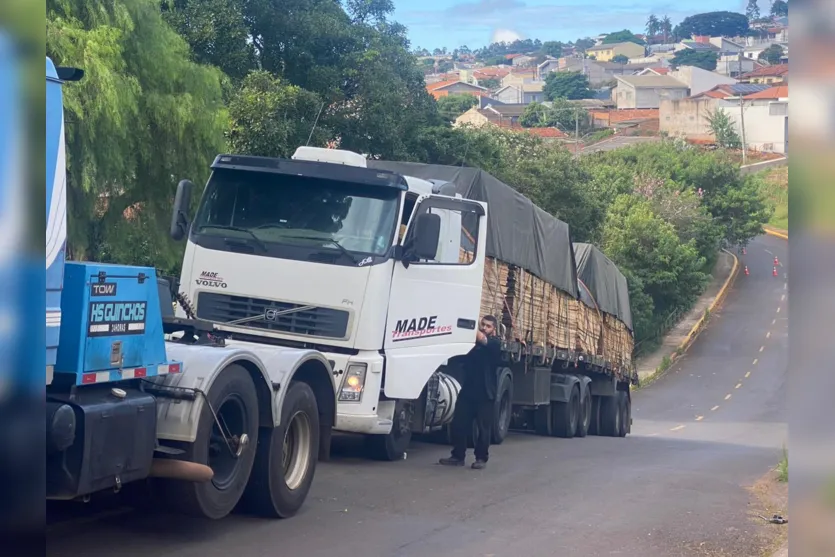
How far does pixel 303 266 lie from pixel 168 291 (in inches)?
77.4

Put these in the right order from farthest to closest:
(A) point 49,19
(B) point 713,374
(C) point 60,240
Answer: (B) point 713,374
(A) point 49,19
(C) point 60,240

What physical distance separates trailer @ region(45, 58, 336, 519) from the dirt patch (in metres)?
3.63

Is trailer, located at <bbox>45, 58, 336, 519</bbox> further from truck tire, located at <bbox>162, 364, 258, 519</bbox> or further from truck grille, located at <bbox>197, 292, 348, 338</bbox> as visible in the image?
truck grille, located at <bbox>197, 292, 348, 338</bbox>

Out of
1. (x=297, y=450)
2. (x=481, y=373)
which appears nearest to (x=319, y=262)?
(x=297, y=450)

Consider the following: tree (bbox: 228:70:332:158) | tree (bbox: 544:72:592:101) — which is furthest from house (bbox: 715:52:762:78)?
tree (bbox: 228:70:332:158)

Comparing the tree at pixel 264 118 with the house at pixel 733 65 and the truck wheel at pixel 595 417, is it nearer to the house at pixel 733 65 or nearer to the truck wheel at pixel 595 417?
the truck wheel at pixel 595 417

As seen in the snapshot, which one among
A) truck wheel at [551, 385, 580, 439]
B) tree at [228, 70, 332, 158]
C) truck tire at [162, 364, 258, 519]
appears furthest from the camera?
tree at [228, 70, 332, 158]

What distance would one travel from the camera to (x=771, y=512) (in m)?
9.52

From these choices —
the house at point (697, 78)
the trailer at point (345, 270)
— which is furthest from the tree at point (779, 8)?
the house at point (697, 78)

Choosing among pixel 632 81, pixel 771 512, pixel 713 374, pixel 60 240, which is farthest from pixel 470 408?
pixel 632 81

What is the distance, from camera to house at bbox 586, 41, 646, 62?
514 feet

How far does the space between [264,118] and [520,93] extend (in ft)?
409

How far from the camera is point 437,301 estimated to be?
10758 mm

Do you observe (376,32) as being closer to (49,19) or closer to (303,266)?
(49,19)
